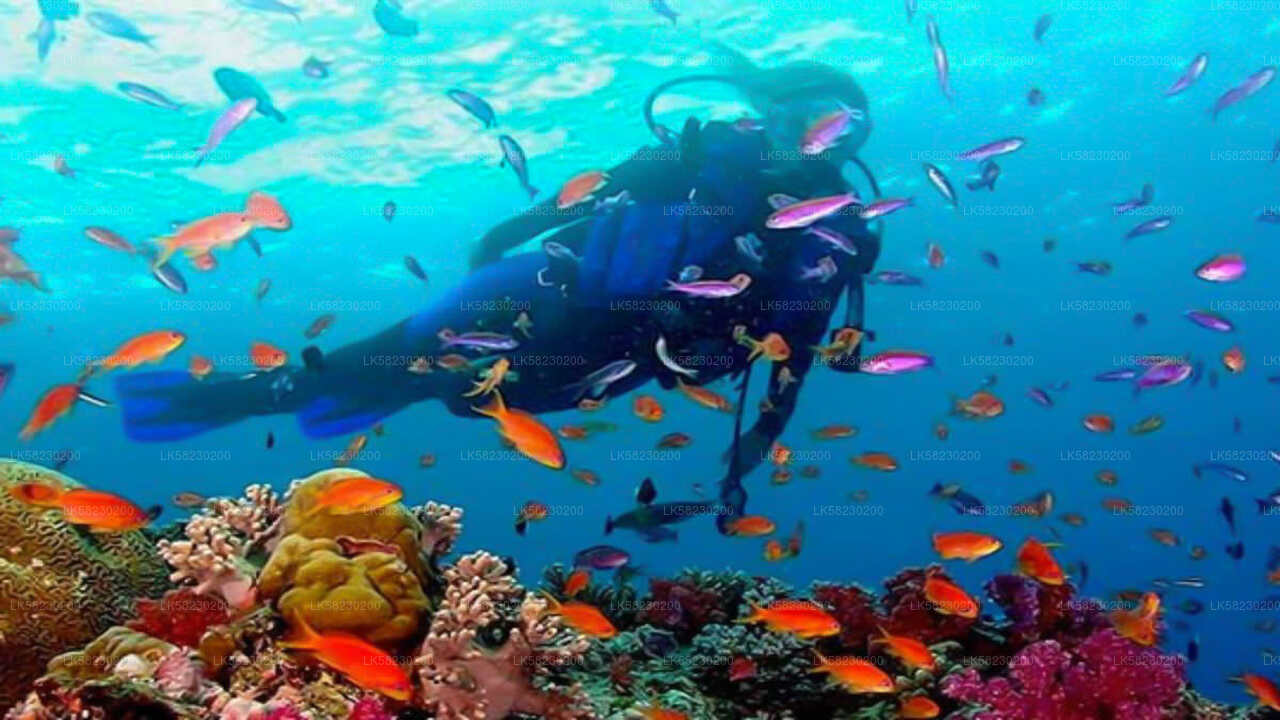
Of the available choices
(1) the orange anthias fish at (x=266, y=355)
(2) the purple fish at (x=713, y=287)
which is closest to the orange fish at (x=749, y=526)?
(2) the purple fish at (x=713, y=287)

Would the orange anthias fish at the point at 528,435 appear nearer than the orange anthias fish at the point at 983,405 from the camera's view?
Yes

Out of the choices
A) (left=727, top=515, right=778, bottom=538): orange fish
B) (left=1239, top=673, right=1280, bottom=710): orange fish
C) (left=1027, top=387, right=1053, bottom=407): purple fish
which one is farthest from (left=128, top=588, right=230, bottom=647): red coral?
(left=1027, top=387, right=1053, bottom=407): purple fish

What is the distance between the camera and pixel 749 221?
8.09 metres

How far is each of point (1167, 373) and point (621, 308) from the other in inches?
226

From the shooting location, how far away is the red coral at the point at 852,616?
6.50 metres

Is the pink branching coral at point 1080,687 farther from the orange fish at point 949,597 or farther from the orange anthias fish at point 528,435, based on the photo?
the orange anthias fish at point 528,435

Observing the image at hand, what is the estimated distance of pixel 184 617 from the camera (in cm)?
436

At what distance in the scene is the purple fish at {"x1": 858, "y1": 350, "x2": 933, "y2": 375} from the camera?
23.2ft

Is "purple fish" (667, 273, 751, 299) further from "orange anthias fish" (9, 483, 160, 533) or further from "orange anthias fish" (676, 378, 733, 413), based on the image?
"orange anthias fish" (9, 483, 160, 533)

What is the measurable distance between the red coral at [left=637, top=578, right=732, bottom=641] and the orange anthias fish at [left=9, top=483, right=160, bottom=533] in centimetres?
437

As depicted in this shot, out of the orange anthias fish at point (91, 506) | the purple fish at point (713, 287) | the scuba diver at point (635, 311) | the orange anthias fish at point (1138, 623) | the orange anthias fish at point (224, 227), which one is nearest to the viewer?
the orange anthias fish at point (91, 506)

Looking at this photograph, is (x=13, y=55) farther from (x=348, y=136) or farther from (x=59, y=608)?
(x=59, y=608)

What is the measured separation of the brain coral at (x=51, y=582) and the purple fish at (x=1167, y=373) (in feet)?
31.4

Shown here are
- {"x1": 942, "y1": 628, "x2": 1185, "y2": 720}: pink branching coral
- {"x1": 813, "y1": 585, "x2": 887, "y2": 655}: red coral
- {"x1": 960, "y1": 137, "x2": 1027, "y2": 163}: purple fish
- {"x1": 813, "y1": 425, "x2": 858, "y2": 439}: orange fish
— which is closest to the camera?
{"x1": 942, "y1": 628, "x2": 1185, "y2": 720}: pink branching coral
